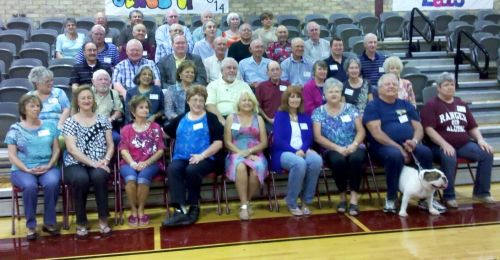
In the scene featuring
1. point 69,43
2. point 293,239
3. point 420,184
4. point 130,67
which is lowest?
point 293,239

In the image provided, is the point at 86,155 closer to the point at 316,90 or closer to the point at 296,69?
the point at 316,90

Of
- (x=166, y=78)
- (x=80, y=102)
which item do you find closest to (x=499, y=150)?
(x=166, y=78)

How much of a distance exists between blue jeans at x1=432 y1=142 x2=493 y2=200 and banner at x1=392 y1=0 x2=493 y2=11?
5.96 meters

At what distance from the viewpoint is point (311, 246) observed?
371cm

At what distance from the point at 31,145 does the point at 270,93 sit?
221 centimetres

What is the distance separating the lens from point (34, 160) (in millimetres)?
4176

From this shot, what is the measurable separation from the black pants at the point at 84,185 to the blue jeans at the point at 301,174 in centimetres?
147

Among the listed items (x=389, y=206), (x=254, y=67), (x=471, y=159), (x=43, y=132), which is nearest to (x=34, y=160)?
(x=43, y=132)

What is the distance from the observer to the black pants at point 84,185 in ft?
13.2

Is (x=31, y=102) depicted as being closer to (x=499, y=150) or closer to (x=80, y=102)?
(x=80, y=102)

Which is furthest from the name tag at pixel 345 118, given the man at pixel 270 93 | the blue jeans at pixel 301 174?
the man at pixel 270 93

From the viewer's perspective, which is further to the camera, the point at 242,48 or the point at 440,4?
the point at 440,4

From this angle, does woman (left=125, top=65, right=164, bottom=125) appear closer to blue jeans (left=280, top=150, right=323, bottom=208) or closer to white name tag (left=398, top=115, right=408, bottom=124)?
blue jeans (left=280, top=150, right=323, bottom=208)

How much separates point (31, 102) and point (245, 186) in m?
1.82
